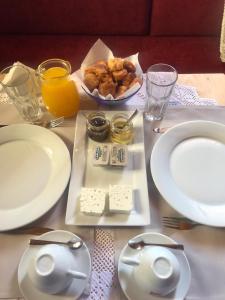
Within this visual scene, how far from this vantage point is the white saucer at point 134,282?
2.00ft

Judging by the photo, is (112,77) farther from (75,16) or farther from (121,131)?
(75,16)

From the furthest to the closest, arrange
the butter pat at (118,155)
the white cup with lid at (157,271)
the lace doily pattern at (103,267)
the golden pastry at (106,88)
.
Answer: the golden pastry at (106,88)
the butter pat at (118,155)
the lace doily pattern at (103,267)
the white cup with lid at (157,271)

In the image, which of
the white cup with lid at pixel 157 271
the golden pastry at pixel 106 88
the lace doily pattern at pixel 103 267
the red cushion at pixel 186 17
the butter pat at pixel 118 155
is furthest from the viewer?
the red cushion at pixel 186 17

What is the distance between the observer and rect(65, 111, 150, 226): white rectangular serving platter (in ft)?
2.34

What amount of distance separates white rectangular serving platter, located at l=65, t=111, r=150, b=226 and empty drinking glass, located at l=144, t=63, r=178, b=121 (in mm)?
57

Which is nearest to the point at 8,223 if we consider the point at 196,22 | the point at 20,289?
the point at 20,289

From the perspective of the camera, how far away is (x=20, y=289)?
0.62 metres

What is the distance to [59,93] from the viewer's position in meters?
0.89

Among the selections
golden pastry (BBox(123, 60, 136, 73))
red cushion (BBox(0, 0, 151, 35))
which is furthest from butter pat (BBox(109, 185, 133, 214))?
red cushion (BBox(0, 0, 151, 35))

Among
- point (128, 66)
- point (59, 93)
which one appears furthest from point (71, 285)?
point (128, 66)

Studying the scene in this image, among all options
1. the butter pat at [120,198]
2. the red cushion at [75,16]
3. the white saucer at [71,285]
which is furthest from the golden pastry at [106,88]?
the red cushion at [75,16]

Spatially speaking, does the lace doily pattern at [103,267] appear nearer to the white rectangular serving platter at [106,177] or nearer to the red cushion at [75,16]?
the white rectangular serving platter at [106,177]

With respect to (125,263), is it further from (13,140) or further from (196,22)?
(196,22)

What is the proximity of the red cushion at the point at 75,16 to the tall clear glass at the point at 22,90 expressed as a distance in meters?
0.82
